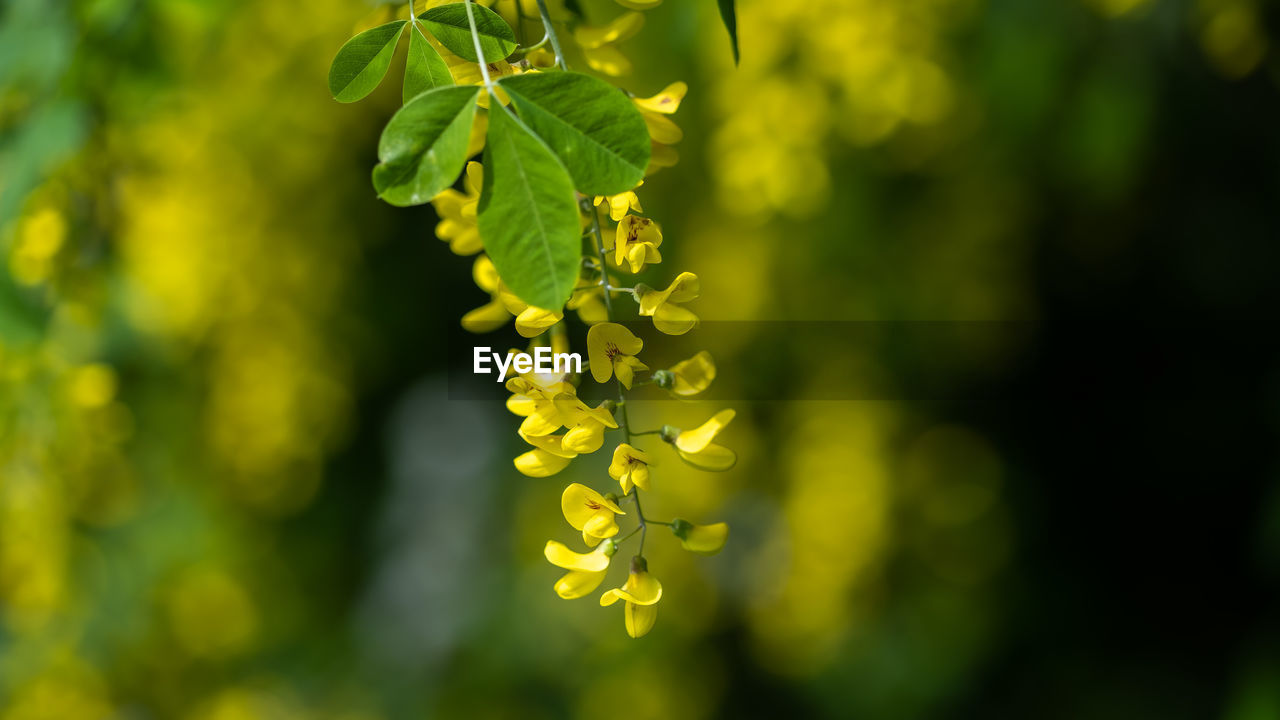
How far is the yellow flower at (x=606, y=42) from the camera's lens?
850 millimetres

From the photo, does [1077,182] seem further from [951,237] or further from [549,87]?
[549,87]

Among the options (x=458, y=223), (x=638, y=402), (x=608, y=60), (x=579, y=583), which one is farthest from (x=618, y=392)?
(x=638, y=402)

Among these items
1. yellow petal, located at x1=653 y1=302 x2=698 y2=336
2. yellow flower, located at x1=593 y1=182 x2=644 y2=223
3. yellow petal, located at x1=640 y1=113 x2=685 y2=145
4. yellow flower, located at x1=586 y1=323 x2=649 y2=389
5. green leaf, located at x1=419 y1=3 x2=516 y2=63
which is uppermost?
green leaf, located at x1=419 y1=3 x2=516 y2=63

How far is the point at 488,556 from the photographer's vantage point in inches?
173

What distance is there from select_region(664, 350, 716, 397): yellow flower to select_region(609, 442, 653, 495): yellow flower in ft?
0.22

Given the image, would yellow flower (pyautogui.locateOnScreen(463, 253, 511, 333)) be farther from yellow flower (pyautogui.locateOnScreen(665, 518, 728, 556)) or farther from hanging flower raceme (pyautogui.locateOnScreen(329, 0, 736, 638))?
yellow flower (pyautogui.locateOnScreen(665, 518, 728, 556))

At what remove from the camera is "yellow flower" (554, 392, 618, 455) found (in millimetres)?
649

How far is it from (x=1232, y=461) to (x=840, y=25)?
8.41 feet

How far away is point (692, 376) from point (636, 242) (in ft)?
0.41

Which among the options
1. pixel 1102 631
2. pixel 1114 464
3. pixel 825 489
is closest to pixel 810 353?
pixel 825 489

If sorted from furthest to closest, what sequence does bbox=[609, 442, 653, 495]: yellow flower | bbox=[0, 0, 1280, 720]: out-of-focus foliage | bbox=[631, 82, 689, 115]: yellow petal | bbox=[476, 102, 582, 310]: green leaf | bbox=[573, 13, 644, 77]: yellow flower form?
bbox=[0, 0, 1280, 720]: out-of-focus foliage < bbox=[573, 13, 644, 77]: yellow flower < bbox=[631, 82, 689, 115]: yellow petal < bbox=[609, 442, 653, 495]: yellow flower < bbox=[476, 102, 582, 310]: green leaf

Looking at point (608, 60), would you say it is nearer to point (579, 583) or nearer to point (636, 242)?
point (636, 242)

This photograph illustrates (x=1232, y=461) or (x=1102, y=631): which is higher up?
(x=1232, y=461)

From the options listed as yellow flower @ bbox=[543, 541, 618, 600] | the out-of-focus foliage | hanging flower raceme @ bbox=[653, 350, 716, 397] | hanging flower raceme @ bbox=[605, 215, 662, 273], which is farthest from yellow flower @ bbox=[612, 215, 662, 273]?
the out-of-focus foliage
